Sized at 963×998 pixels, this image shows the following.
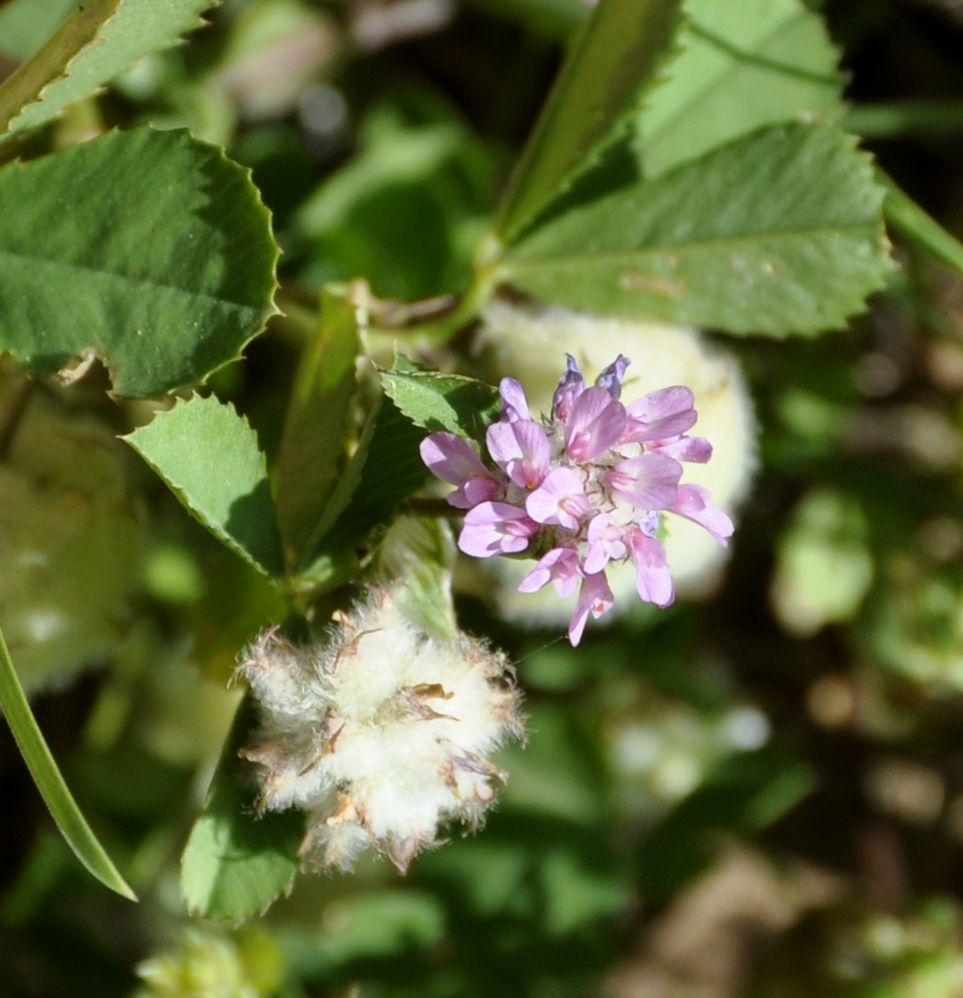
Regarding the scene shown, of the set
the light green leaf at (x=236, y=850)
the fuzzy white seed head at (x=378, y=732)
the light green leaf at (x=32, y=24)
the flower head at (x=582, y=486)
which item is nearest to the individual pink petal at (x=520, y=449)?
the flower head at (x=582, y=486)

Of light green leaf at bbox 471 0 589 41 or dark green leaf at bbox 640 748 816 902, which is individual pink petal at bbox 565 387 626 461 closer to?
light green leaf at bbox 471 0 589 41

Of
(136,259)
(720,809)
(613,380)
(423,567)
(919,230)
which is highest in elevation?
(136,259)

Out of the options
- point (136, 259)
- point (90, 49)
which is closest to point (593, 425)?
point (136, 259)

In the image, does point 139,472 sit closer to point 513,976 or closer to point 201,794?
point 201,794

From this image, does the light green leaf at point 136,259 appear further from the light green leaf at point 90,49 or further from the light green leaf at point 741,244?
the light green leaf at point 741,244

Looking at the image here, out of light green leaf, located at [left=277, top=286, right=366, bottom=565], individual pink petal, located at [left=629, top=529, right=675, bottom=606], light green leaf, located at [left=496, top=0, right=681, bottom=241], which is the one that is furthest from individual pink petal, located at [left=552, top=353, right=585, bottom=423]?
light green leaf, located at [left=496, top=0, right=681, bottom=241]

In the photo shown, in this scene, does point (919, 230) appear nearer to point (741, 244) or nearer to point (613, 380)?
point (741, 244)
